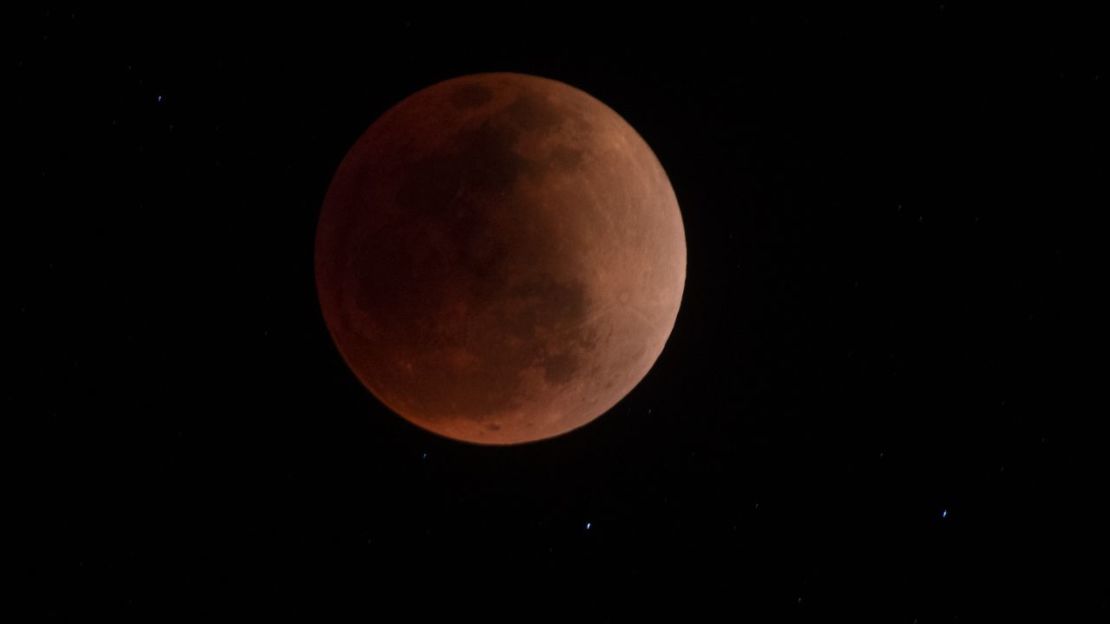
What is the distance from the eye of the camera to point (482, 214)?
19.0 ft

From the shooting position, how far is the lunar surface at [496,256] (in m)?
5.84

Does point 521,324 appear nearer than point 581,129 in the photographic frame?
Yes

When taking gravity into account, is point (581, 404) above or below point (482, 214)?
below

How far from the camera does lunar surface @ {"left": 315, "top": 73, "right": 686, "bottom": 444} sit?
19.2 ft

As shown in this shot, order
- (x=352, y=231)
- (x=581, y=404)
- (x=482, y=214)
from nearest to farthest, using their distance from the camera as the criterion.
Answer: (x=482, y=214) → (x=352, y=231) → (x=581, y=404)

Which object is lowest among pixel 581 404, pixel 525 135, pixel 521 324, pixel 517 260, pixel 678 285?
pixel 581 404

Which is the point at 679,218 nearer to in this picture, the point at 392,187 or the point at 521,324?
the point at 521,324

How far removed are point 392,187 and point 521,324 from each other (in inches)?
47.6

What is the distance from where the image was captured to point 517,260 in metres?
5.82

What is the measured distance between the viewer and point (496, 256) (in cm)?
580

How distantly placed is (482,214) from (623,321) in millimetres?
1232

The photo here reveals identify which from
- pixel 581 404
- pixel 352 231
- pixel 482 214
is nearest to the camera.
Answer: pixel 482 214

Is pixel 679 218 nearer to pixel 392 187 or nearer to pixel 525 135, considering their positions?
pixel 525 135

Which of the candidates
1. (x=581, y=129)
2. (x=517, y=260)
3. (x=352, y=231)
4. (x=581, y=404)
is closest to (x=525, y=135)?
(x=581, y=129)
